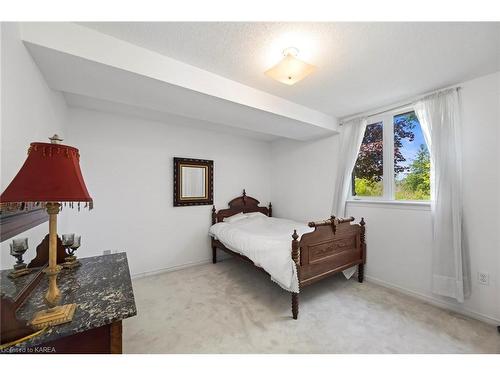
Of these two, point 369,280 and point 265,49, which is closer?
point 265,49

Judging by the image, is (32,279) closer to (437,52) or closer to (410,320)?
(410,320)

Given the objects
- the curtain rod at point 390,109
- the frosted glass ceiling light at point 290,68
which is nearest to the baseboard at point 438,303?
the curtain rod at point 390,109

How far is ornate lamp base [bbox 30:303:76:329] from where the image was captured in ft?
2.62

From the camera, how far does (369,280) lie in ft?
9.35

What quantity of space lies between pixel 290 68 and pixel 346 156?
1768 millimetres

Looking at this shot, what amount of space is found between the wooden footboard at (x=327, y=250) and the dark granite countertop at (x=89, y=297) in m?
1.47

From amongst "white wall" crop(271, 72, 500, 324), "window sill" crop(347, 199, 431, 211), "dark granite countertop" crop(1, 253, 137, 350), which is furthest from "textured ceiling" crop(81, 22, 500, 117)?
"dark granite countertop" crop(1, 253, 137, 350)

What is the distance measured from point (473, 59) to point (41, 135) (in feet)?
11.6

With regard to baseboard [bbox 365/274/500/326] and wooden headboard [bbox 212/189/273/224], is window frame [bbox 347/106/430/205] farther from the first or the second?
wooden headboard [bbox 212/189/273/224]

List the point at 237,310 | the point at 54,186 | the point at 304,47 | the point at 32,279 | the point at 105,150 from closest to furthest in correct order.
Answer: the point at 54,186
the point at 32,279
the point at 304,47
the point at 237,310
the point at 105,150

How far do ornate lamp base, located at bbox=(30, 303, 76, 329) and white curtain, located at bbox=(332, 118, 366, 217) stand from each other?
2969 mm

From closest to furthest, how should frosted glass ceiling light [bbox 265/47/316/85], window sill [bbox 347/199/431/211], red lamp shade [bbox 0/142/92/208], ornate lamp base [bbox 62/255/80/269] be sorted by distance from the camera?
red lamp shade [bbox 0/142/92/208] → ornate lamp base [bbox 62/255/80/269] → frosted glass ceiling light [bbox 265/47/316/85] → window sill [bbox 347/199/431/211]

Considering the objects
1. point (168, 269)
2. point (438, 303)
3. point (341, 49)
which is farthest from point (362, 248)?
point (168, 269)

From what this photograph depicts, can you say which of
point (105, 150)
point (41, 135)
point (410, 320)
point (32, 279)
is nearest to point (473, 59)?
point (410, 320)
